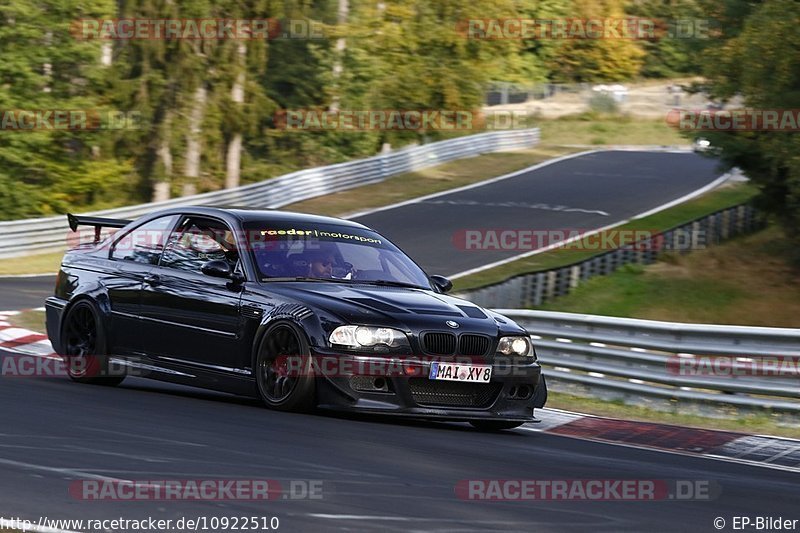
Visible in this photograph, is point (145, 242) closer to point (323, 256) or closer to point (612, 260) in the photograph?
point (323, 256)

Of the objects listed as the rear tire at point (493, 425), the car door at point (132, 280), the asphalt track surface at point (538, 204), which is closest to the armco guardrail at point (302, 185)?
the asphalt track surface at point (538, 204)

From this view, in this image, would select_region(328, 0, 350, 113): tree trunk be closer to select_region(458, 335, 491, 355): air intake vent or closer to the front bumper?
select_region(458, 335, 491, 355): air intake vent

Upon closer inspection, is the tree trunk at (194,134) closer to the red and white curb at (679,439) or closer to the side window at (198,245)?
the side window at (198,245)

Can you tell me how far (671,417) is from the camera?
11.4 metres

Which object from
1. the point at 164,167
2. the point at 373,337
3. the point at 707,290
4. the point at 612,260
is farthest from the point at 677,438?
the point at 164,167

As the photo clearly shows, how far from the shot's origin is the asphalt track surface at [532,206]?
27.8 m

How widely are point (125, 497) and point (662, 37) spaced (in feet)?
246

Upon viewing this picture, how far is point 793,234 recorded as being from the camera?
1082 inches

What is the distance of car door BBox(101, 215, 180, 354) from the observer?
10.2 m

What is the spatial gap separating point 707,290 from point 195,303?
58.8 ft

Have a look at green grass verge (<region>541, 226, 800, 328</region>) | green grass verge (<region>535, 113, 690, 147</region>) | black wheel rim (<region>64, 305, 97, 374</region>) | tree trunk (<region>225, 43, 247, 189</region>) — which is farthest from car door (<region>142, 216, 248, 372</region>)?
green grass verge (<region>535, 113, 690, 147</region>)

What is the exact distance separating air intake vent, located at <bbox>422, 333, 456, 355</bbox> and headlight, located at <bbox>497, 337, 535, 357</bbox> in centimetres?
40

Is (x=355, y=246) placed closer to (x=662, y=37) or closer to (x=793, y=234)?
(x=793, y=234)

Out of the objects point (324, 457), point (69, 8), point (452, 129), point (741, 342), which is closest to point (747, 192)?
point (452, 129)
